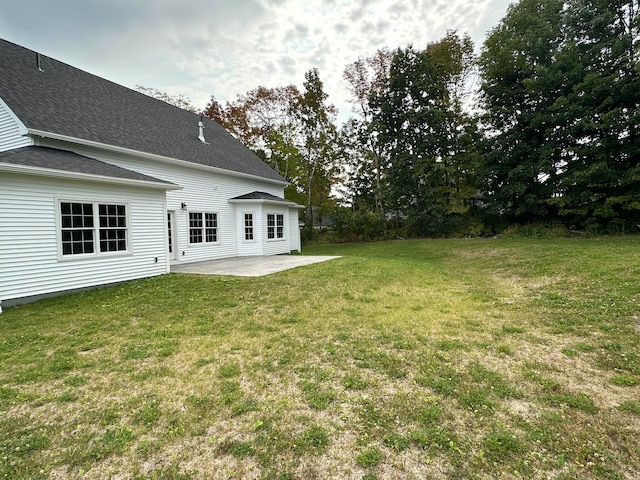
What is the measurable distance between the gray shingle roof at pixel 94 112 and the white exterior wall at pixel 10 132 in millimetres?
219

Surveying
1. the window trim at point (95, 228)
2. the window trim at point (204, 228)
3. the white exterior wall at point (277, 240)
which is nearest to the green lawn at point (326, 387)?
the window trim at point (95, 228)

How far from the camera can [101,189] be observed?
25.5ft

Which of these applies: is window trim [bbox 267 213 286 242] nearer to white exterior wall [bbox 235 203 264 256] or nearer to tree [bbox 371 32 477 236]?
white exterior wall [bbox 235 203 264 256]

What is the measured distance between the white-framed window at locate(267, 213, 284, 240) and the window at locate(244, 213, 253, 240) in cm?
88

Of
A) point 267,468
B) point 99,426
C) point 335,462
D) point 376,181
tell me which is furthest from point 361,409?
point 376,181

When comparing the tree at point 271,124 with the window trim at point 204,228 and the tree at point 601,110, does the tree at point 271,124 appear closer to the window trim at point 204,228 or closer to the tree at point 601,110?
the window trim at point 204,228

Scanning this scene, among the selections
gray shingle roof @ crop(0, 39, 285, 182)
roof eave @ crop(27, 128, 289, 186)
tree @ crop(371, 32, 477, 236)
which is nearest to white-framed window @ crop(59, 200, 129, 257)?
roof eave @ crop(27, 128, 289, 186)

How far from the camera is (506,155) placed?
1817 cm

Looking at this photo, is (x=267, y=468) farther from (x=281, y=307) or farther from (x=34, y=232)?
(x=34, y=232)

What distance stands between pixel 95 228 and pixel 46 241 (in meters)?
1.00

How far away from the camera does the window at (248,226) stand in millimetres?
14430

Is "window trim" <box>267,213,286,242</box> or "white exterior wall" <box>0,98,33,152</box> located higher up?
"white exterior wall" <box>0,98,33,152</box>

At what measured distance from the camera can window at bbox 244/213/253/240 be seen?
14.4 metres

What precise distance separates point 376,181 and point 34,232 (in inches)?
814
